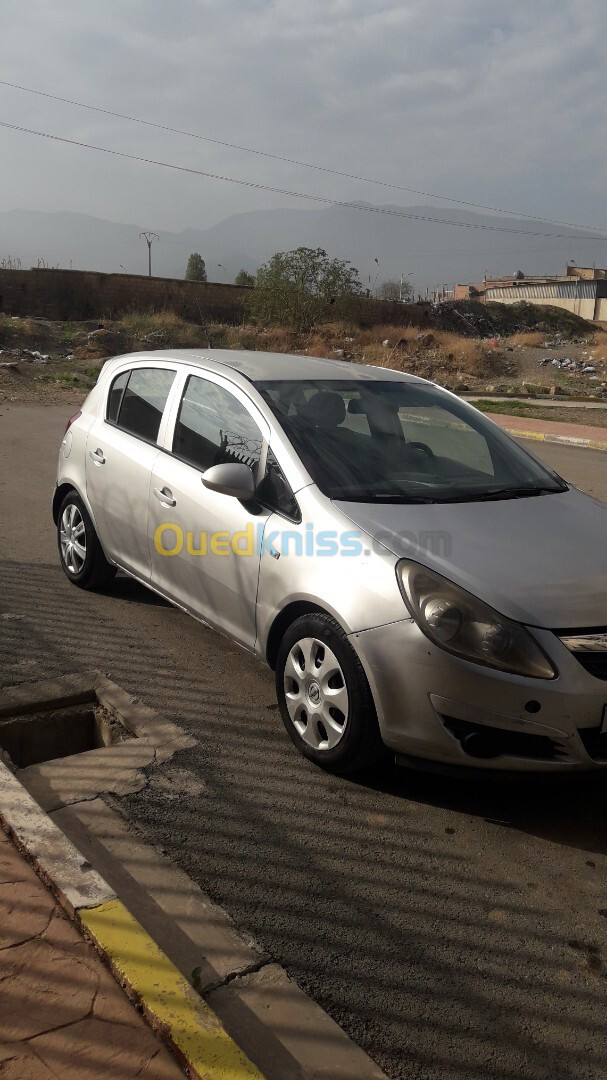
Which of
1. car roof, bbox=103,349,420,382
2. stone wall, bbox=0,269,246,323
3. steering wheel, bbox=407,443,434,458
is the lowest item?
steering wheel, bbox=407,443,434,458

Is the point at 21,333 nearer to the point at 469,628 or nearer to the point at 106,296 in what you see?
the point at 106,296

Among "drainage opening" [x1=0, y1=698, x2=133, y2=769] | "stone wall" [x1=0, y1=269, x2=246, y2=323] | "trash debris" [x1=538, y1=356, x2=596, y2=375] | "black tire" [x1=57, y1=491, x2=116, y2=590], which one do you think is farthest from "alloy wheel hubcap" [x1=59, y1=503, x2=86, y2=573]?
"stone wall" [x1=0, y1=269, x2=246, y2=323]

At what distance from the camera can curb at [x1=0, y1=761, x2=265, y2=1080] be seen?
87.4 inches

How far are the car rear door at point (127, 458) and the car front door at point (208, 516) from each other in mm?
154

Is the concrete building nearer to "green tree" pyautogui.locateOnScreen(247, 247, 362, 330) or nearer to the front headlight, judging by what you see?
"green tree" pyautogui.locateOnScreen(247, 247, 362, 330)

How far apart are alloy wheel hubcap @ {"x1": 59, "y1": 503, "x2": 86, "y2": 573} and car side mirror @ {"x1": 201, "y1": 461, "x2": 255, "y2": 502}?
1934 millimetres

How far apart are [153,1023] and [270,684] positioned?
2416mm

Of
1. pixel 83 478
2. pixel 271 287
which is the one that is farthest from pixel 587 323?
pixel 83 478

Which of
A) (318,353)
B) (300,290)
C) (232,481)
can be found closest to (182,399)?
(232,481)

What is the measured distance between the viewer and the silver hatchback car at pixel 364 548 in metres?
3.28

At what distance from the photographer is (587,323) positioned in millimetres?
69062

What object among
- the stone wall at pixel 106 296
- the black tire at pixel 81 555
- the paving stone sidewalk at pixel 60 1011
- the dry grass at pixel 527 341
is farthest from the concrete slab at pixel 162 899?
the dry grass at pixel 527 341

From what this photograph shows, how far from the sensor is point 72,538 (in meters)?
6.00

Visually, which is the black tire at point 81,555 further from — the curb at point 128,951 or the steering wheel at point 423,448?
the curb at point 128,951
